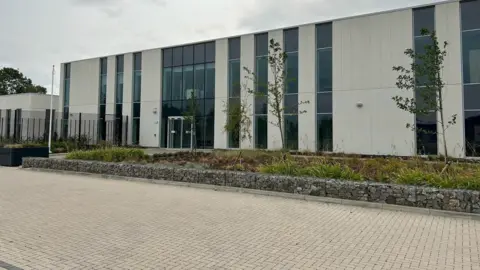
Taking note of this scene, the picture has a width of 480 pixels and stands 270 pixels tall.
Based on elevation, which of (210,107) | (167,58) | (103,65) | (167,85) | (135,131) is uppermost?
(103,65)

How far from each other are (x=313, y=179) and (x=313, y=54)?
48.0ft

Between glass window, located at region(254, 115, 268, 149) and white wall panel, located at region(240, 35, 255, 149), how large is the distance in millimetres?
335

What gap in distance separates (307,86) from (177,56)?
11.6 m

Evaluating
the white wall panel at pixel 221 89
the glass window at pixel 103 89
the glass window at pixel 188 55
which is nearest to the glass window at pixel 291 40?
the white wall panel at pixel 221 89

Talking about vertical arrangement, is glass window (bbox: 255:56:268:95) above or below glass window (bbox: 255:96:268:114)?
above

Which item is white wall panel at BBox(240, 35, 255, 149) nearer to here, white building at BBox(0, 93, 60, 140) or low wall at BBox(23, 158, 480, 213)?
low wall at BBox(23, 158, 480, 213)

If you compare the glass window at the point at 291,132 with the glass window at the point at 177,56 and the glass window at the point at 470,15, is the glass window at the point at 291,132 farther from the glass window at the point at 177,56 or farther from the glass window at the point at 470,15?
the glass window at the point at 177,56

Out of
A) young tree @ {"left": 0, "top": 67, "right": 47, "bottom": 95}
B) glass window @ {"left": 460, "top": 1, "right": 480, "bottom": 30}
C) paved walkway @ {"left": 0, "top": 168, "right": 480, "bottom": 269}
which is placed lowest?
paved walkway @ {"left": 0, "top": 168, "right": 480, "bottom": 269}

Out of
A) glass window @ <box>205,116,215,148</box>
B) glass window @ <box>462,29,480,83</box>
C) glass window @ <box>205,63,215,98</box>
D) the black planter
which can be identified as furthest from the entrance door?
glass window @ <box>462,29,480,83</box>

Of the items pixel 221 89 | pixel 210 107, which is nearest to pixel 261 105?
pixel 221 89

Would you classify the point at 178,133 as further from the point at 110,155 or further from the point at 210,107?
the point at 110,155

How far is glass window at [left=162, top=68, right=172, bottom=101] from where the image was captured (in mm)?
29047

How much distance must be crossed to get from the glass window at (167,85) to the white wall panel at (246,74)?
6.88 meters

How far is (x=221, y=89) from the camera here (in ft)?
85.6
